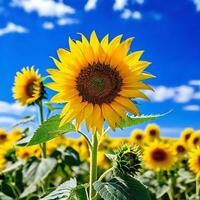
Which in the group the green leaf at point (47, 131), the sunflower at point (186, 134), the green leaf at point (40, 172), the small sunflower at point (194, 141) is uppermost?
the sunflower at point (186, 134)

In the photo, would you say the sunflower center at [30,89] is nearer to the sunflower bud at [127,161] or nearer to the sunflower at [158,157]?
the sunflower at [158,157]

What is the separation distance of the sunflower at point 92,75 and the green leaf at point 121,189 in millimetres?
213

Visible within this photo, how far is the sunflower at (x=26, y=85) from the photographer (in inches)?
173

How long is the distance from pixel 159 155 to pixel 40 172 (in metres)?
2.13

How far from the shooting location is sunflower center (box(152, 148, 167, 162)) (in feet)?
19.4

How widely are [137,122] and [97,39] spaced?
17.0 inches

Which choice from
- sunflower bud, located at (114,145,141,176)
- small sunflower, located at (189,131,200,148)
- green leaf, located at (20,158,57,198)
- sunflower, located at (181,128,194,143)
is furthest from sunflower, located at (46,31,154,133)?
sunflower, located at (181,128,194,143)

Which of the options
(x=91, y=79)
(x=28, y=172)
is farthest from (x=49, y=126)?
(x=28, y=172)

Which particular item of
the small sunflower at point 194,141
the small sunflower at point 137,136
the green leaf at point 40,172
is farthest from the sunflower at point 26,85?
the small sunflower at point 137,136

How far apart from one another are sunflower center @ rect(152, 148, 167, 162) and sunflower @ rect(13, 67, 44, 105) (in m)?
1.98

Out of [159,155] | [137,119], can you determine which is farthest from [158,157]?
[137,119]

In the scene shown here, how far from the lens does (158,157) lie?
5.92 m

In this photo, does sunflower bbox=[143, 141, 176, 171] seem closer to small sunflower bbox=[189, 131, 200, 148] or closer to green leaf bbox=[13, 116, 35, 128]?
small sunflower bbox=[189, 131, 200, 148]

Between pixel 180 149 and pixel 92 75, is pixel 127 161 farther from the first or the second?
pixel 180 149
